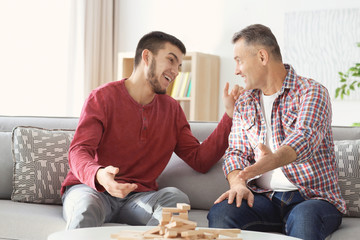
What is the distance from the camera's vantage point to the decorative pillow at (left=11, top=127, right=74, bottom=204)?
7.53 feet

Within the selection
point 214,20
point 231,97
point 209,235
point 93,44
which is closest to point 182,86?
point 214,20

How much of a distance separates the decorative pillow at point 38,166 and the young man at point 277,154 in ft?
2.43

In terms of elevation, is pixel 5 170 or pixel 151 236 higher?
pixel 151 236

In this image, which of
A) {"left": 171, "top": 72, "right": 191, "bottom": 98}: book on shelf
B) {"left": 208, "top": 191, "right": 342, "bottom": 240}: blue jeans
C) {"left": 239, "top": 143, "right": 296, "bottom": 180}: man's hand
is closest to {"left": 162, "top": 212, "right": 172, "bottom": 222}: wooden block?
{"left": 239, "top": 143, "right": 296, "bottom": 180}: man's hand

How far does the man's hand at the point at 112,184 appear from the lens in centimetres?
163

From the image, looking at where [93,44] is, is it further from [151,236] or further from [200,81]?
[151,236]

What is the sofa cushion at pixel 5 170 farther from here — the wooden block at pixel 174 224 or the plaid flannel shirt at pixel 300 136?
the wooden block at pixel 174 224

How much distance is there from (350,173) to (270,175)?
1.17 ft

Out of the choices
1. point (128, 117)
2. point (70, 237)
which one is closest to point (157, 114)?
point (128, 117)

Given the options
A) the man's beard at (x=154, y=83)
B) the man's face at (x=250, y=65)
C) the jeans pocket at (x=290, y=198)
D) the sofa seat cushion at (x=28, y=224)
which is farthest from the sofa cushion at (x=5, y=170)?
the jeans pocket at (x=290, y=198)

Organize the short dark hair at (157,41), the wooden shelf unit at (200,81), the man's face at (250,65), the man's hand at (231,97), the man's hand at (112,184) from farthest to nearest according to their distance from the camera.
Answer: the wooden shelf unit at (200,81), the short dark hair at (157,41), the man's hand at (231,97), the man's face at (250,65), the man's hand at (112,184)

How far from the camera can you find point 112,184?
1693 millimetres

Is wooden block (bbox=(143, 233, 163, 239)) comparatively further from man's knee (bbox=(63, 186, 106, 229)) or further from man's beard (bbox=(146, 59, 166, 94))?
man's beard (bbox=(146, 59, 166, 94))

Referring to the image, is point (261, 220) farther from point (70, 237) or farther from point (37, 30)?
point (37, 30)
